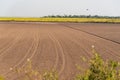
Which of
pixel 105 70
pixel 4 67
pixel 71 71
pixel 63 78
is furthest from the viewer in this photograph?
pixel 4 67

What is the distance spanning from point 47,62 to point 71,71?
2677mm

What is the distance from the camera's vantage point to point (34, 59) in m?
16.2

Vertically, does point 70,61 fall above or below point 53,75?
below

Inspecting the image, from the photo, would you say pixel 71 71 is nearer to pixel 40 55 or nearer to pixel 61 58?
pixel 61 58

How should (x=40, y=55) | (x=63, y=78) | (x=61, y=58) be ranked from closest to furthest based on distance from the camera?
1. (x=63, y=78)
2. (x=61, y=58)
3. (x=40, y=55)

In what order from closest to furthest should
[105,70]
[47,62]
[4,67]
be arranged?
1. [105,70]
2. [4,67]
3. [47,62]

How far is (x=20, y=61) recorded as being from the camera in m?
15.5

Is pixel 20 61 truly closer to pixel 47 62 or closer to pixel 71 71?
pixel 47 62

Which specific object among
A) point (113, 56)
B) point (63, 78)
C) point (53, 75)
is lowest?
point (113, 56)

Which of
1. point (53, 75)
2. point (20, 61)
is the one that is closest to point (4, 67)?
point (20, 61)

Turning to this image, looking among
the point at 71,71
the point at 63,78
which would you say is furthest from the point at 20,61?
the point at 63,78

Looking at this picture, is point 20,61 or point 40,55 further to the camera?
point 40,55

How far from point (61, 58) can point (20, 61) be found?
210cm

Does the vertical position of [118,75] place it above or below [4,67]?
above
